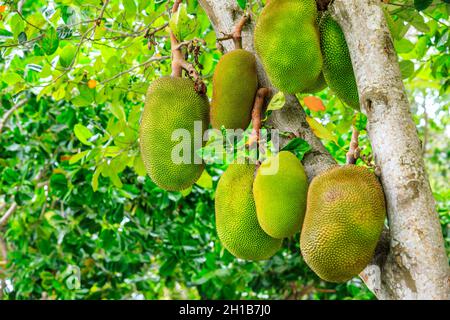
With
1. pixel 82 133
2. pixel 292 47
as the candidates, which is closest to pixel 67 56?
pixel 82 133

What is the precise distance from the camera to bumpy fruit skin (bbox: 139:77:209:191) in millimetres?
1207

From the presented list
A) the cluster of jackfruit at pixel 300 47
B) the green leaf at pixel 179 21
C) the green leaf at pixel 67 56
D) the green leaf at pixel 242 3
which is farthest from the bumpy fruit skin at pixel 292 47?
the green leaf at pixel 67 56

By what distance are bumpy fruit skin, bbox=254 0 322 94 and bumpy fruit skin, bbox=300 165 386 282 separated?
0.24m

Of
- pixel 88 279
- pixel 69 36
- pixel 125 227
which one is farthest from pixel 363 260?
pixel 88 279

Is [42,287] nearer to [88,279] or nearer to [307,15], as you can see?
[88,279]

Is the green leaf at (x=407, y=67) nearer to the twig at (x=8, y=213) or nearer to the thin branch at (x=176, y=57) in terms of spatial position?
the thin branch at (x=176, y=57)

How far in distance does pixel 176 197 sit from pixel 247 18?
4.45ft

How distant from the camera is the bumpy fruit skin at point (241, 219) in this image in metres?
1.06

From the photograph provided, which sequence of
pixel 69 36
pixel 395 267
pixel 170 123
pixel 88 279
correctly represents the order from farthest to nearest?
pixel 88 279
pixel 69 36
pixel 170 123
pixel 395 267

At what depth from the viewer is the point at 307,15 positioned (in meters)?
1.08

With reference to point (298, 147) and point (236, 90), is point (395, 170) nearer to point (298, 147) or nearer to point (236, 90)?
point (298, 147)

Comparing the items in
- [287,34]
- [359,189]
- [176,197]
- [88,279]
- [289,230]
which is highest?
[287,34]

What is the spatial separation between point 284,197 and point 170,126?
1.18 ft

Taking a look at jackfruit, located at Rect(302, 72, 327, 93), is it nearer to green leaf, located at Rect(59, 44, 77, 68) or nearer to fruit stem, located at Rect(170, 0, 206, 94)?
fruit stem, located at Rect(170, 0, 206, 94)
